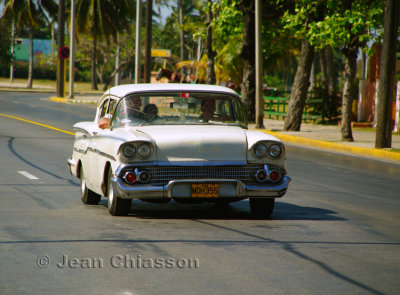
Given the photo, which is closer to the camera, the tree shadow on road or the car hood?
the car hood

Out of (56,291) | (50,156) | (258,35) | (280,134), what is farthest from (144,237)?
(258,35)

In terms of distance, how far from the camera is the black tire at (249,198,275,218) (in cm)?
942

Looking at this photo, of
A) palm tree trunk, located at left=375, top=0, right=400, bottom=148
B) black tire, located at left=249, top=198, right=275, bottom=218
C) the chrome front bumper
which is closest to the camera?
the chrome front bumper

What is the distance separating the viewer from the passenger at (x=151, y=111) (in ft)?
32.1

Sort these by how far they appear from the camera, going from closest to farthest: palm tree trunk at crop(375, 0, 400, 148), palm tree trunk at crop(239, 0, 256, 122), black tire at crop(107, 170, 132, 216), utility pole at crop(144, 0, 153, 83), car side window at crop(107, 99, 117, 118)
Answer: black tire at crop(107, 170, 132, 216)
car side window at crop(107, 99, 117, 118)
palm tree trunk at crop(375, 0, 400, 148)
palm tree trunk at crop(239, 0, 256, 122)
utility pole at crop(144, 0, 153, 83)

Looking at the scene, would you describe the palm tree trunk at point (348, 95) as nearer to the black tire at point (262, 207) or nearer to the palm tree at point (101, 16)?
the black tire at point (262, 207)

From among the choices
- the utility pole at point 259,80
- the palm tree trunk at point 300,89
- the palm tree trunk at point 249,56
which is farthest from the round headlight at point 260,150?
the palm tree trunk at point 249,56

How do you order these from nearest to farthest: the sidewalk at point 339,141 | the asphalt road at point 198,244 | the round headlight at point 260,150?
the asphalt road at point 198,244 → the round headlight at point 260,150 → the sidewalk at point 339,141

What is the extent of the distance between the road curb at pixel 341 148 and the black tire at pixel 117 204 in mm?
11462

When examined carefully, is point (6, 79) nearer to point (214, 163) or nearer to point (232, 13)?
point (232, 13)

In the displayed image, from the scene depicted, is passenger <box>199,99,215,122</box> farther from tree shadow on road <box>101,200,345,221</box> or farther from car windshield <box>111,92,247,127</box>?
tree shadow on road <box>101,200,345,221</box>

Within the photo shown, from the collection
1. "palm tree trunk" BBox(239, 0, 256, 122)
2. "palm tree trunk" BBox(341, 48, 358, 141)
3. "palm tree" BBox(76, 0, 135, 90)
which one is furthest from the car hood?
"palm tree" BBox(76, 0, 135, 90)

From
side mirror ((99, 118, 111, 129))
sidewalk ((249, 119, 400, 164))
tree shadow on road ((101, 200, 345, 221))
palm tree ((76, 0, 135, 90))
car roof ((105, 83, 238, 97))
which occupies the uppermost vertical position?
palm tree ((76, 0, 135, 90))
